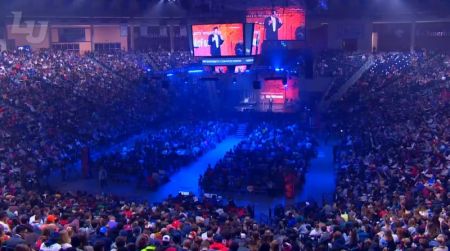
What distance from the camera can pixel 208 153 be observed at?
27.1 meters

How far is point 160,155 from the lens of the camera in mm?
23891

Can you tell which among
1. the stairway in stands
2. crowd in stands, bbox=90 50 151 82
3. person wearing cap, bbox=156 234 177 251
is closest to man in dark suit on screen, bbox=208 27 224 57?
the stairway in stands

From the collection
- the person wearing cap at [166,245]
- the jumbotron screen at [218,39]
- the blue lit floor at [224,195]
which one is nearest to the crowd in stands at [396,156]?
the blue lit floor at [224,195]

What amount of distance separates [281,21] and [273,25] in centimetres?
74

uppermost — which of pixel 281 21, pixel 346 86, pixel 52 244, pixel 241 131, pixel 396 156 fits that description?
pixel 281 21

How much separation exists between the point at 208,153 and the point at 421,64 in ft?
59.7

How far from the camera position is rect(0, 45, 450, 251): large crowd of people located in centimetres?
962

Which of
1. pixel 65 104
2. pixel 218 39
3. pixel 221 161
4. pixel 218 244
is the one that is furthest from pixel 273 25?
pixel 218 244

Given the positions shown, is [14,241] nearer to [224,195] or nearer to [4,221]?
[4,221]

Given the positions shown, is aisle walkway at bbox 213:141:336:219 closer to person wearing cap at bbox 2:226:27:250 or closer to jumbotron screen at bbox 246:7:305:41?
person wearing cap at bbox 2:226:27:250

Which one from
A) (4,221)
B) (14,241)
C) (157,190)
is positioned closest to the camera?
(14,241)

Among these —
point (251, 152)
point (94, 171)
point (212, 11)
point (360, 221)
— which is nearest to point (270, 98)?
point (212, 11)

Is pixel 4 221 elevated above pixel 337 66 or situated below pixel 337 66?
below

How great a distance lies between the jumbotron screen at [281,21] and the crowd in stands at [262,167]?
655 inches
